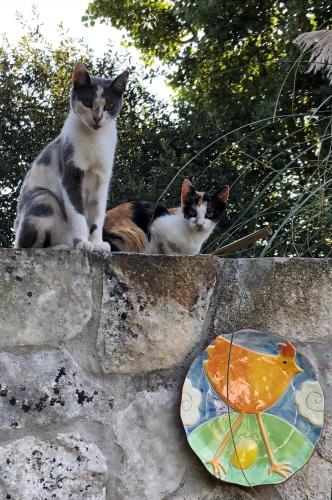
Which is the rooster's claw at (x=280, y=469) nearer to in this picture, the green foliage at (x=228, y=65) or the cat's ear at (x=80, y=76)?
the cat's ear at (x=80, y=76)

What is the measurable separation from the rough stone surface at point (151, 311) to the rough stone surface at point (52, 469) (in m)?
0.23

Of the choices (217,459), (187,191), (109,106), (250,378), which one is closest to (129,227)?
(187,191)

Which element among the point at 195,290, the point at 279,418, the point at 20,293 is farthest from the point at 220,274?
the point at 20,293

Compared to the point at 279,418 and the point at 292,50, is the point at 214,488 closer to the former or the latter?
the point at 279,418

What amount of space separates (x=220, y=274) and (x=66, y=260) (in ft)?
1.53

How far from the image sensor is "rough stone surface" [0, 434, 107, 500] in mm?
1820

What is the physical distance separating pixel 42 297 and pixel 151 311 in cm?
31

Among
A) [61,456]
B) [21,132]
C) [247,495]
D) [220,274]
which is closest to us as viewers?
[61,456]

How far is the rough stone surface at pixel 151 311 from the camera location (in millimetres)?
2014

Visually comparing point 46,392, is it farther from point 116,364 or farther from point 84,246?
point 84,246

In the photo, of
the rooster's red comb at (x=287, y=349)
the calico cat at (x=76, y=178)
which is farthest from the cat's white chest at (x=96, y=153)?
the rooster's red comb at (x=287, y=349)

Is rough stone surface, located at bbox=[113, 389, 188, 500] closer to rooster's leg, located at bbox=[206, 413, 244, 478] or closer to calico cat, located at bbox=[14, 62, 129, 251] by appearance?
rooster's leg, located at bbox=[206, 413, 244, 478]

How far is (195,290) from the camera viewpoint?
211cm

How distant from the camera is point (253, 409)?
2.02 meters
